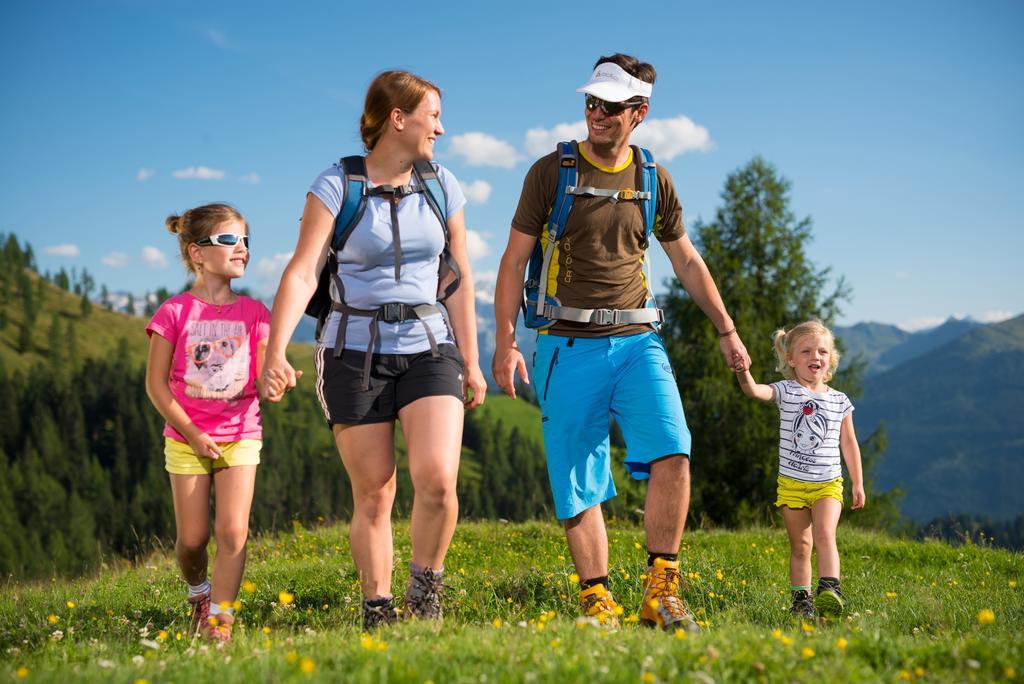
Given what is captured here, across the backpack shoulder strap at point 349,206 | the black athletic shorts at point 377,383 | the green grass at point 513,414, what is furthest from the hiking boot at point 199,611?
the green grass at point 513,414

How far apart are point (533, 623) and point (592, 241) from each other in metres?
2.45

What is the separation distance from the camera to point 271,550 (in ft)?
35.5

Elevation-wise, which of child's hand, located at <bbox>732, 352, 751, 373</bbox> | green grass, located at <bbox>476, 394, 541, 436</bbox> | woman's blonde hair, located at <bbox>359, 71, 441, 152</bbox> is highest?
woman's blonde hair, located at <bbox>359, 71, 441, 152</bbox>

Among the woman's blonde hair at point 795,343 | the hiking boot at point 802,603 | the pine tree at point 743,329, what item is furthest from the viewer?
the pine tree at point 743,329

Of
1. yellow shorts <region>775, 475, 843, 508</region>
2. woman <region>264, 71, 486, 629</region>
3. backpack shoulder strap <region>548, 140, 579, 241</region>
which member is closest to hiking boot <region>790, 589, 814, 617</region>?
yellow shorts <region>775, 475, 843, 508</region>

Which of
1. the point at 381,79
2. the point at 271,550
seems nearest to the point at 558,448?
the point at 381,79

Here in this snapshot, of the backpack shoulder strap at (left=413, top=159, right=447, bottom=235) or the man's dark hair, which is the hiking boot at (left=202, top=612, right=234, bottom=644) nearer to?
the backpack shoulder strap at (left=413, top=159, right=447, bottom=235)

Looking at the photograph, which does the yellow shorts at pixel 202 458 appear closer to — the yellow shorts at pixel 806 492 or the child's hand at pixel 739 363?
the child's hand at pixel 739 363

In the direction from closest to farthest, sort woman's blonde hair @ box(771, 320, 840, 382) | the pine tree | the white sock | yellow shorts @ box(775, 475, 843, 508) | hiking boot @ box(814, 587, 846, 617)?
the white sock → hiking boot @ box(814, 587, 846, 617) → yellow shorts @ box(775, 475, 843, 508) → woman's blonde hair @ box(771, 320, 840, 382) → the pine tree

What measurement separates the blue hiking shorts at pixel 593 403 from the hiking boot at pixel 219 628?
2.17m

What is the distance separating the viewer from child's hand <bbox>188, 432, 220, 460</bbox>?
535 cm

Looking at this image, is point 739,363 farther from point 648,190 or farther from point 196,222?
point 196,222

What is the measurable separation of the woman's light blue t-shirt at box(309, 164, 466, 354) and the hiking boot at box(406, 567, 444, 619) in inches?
53.5

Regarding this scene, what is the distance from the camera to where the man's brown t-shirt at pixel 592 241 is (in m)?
5.49
